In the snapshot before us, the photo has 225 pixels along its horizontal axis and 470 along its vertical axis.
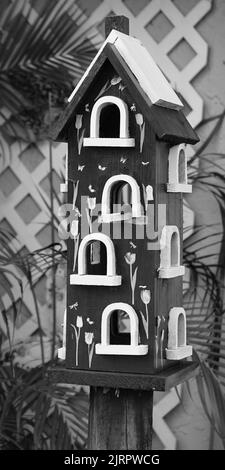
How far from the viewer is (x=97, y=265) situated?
151 cm

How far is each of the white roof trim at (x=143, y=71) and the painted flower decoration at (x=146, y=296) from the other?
30cm

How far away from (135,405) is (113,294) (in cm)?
20

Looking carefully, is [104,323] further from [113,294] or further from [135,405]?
[135,405]

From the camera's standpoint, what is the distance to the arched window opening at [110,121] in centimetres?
154

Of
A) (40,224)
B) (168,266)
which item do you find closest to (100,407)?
(168,266)

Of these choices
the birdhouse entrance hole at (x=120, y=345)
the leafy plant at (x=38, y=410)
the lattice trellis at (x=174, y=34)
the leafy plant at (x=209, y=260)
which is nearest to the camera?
the birdhouse entrance hole at (x=120, y=345)

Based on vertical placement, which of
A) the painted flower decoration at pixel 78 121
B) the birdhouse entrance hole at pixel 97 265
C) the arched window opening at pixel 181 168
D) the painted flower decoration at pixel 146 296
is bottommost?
the painted flower decoration at pixel 146 296

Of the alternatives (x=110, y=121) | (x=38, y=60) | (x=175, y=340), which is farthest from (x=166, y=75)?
(x=175, y=340)

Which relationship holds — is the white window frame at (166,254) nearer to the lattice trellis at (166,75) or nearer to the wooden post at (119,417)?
the wooden post at (119,417)

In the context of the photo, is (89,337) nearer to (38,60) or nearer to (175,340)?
(175,340)

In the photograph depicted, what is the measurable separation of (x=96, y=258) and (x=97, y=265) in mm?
47

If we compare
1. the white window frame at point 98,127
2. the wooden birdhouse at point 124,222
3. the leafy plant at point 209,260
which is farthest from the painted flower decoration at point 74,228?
the leafy plant at point 209,260

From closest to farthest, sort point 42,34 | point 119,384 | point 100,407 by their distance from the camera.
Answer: point 119,384 < point 100,407 < point 42,34

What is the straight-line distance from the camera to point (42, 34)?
2377mm
